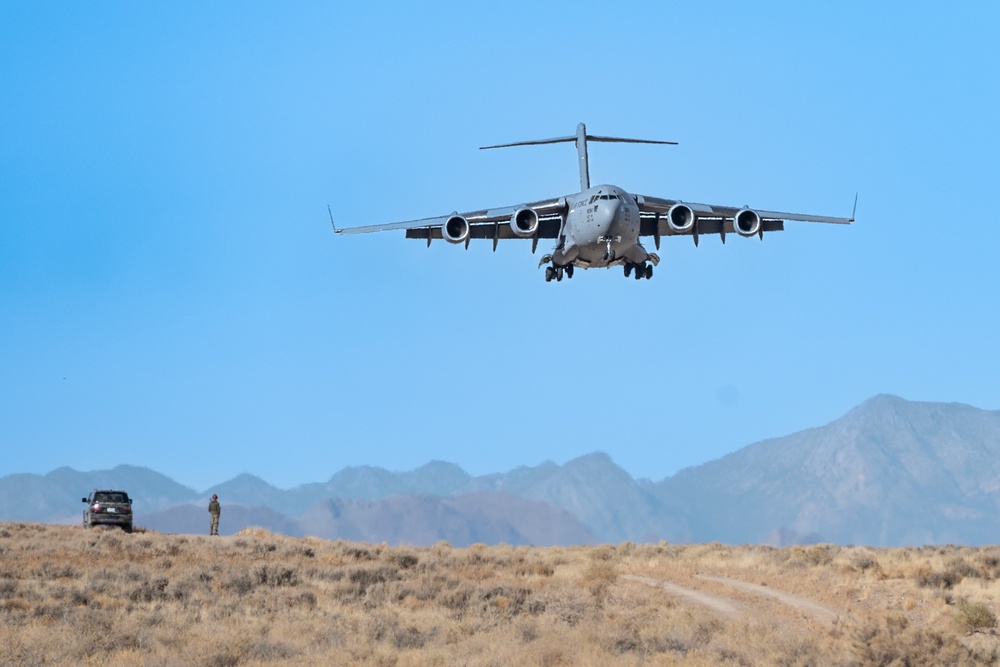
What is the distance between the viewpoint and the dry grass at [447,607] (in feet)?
53.1

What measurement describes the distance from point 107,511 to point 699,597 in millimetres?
23435

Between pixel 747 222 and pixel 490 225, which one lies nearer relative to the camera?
pixel 747 222

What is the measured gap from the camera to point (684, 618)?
64.4 feet

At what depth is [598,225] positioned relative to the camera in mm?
30906

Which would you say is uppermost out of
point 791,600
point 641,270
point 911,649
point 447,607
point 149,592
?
point 641,270

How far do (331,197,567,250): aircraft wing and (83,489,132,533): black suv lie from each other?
44.4ft

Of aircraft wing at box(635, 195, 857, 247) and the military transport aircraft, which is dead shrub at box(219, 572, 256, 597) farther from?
aircraft wing at box(635, 195, 857, 247)

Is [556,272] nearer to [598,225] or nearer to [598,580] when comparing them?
[598,225]

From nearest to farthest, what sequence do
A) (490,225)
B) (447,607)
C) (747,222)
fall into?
(447,607), (747,222), (490,225)

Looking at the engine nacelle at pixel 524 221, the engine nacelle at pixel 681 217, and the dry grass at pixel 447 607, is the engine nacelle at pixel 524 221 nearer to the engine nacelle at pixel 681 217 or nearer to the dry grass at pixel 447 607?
the engine nacelle at pixel 681 217

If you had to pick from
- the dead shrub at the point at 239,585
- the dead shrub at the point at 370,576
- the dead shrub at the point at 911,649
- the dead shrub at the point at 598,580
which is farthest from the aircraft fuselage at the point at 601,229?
the dead shrub at the point at 911,649

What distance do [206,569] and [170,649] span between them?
985 cm

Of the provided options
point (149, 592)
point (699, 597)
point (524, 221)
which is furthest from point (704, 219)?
point (149, 592)

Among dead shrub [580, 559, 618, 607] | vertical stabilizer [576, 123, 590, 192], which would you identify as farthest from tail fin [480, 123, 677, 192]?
dead shrub [580, 559, 618, 607]
